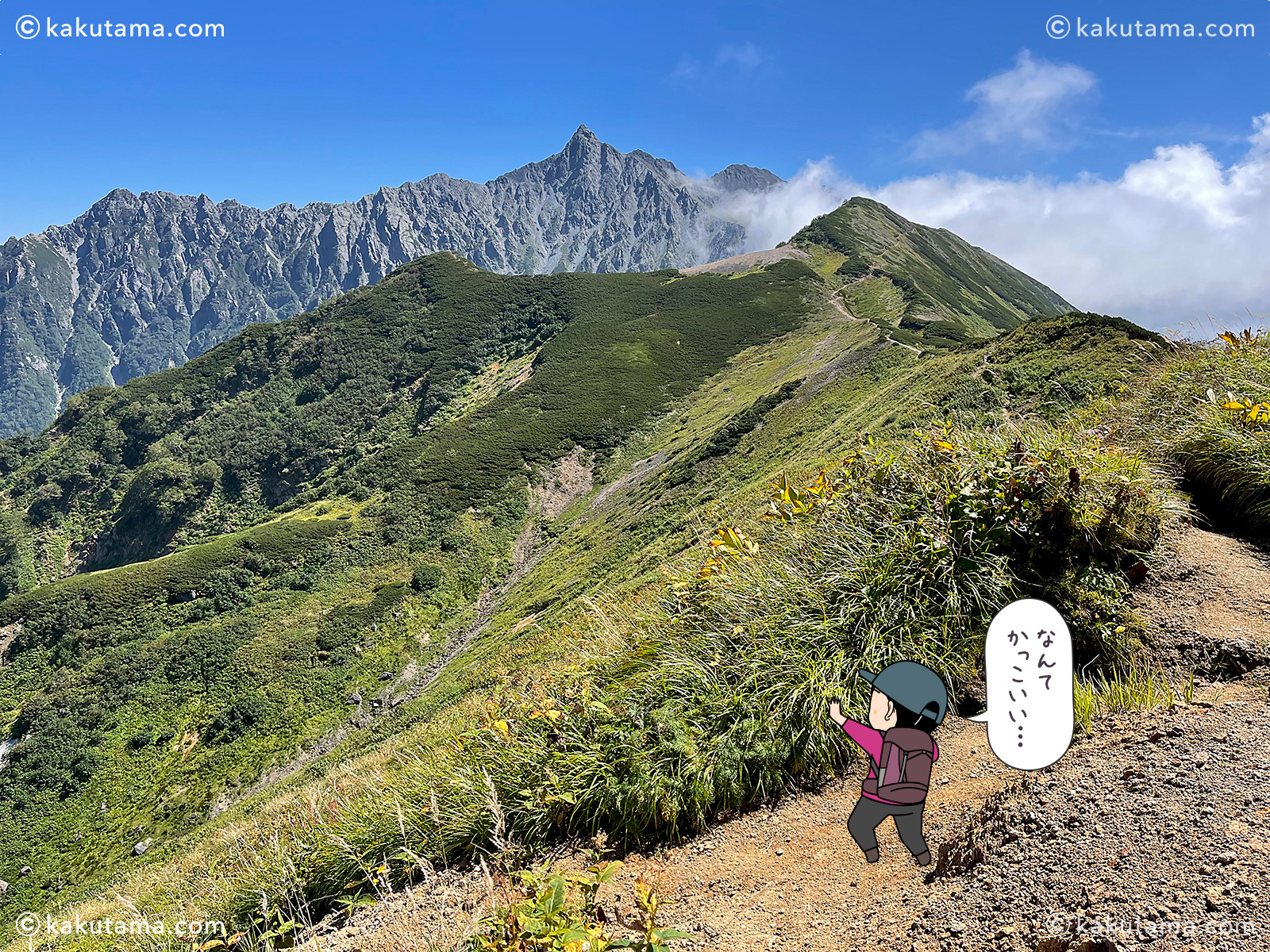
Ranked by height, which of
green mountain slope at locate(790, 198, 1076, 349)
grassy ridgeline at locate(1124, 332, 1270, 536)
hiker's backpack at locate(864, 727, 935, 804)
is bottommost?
hiker's backpack at locate(864, 727, 935, 804)

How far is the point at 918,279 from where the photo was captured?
302ft

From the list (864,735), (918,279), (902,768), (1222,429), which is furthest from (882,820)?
(918,279)

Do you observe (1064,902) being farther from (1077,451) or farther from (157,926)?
(157,926)

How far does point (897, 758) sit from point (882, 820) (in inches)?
12.8

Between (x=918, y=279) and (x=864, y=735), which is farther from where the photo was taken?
(x=918, y=279)

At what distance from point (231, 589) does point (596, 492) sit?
29.6m

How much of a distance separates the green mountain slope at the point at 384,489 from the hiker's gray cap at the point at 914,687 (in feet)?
30.2

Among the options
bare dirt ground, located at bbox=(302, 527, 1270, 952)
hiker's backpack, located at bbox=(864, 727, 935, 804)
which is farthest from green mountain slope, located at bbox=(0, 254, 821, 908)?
hiker's backpack, located at bbox=(864, 727, 935, 804)

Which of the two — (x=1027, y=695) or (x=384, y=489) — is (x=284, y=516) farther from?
(x=1027, y=695)

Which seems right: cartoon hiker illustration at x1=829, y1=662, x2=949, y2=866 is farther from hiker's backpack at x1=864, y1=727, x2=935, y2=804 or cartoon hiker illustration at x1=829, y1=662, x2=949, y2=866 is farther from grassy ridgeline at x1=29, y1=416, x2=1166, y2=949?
grassy ridgeline at x1=29, y1=416, x2=1166, y2=949

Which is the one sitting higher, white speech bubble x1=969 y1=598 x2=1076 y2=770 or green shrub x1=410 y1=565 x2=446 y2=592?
white speech bubble x1=969 y1=598 x2=1076 y2=770

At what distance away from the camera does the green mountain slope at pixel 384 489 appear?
88.1 ft

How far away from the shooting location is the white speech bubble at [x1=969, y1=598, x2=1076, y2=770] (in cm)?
296

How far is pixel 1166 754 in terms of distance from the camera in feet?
8.72
